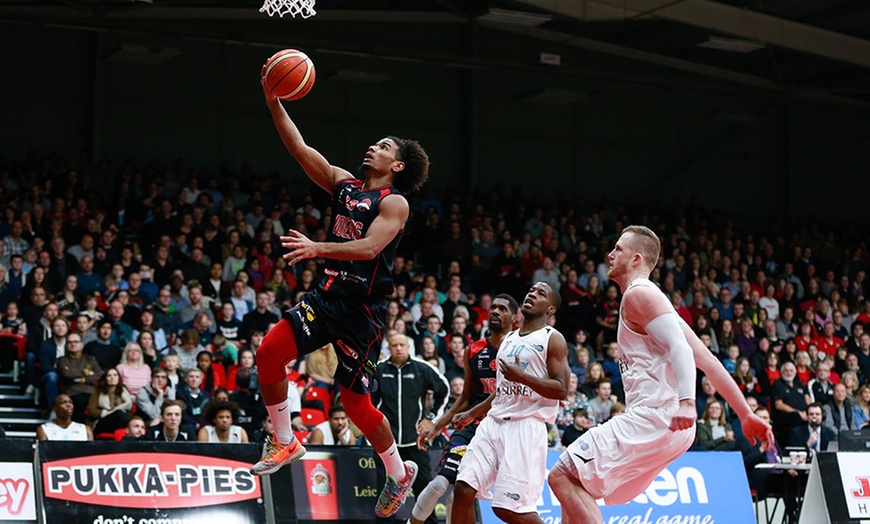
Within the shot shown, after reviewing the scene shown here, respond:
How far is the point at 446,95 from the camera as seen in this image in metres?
27.4

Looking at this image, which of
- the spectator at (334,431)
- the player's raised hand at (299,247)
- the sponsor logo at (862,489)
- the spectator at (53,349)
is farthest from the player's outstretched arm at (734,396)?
the spectator at (53,349)

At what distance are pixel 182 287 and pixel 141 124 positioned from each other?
A: 800 cm

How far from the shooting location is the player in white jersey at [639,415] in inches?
277

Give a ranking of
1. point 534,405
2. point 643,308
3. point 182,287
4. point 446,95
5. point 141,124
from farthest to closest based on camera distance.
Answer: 1. point 446,95
2. point 141,124
3. point 182,287
4. point 534,405
5. point 643,308

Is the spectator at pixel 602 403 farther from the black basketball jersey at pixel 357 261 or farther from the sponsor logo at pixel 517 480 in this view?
the black basketball jersey at pixel 357 261

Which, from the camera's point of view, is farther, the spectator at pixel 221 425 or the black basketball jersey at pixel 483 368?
the spectator at pixel 221 425

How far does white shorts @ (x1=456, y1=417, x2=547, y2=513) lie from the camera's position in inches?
373

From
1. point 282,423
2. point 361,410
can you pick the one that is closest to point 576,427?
point 361,410

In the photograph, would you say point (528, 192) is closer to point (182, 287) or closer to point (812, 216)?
point (812, 216)

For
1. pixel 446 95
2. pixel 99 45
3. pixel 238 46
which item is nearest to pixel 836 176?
pixel 446 95

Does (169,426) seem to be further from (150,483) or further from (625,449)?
(625,449)

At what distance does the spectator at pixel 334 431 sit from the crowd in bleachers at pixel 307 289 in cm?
26

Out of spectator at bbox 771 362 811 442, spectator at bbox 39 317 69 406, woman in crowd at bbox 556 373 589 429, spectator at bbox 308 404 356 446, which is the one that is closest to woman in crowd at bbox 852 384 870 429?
spectator at bbox 771 362 811 442

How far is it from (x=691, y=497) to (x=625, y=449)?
659 centimetres
